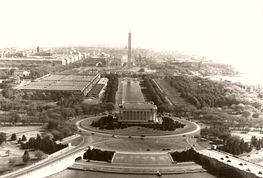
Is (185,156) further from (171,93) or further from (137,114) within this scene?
(171,93)

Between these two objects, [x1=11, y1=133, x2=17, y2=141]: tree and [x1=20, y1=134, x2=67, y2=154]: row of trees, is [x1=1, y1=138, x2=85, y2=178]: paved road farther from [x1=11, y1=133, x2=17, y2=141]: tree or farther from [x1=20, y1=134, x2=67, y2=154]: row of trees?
[x1=11, y1=133, x2=17, y2=141]: tree

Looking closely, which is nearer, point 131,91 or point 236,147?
point 236,147

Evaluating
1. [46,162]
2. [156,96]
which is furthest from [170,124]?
[46,162]

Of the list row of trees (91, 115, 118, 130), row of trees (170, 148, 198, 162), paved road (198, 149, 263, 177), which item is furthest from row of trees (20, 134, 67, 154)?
paved road (198, 149, 263, 177)

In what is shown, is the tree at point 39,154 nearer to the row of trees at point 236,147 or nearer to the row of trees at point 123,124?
the row of trees at point 123,124

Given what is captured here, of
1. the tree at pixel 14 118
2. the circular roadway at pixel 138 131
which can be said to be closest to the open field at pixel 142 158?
the circular roadway at pixel 138 131

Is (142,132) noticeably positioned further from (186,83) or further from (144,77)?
(144,77)

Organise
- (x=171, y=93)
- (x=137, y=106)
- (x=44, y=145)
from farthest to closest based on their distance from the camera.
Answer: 1. (x=171, y=93)
2. (x=137, y=106)
3. (x=44, y=145)
